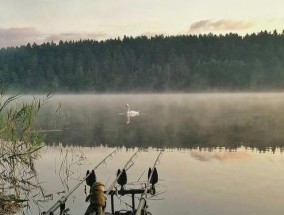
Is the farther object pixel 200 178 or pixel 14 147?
pixel 200 178

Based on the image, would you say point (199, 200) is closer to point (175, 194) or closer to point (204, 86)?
point (175, 194)

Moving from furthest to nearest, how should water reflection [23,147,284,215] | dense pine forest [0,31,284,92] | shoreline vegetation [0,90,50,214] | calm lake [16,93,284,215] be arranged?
dense pine forest [0,31,284,92], calm lake [16,93,284,215], water reflection [23,147,284,215], shoreline vegetation [0,90,50,214]

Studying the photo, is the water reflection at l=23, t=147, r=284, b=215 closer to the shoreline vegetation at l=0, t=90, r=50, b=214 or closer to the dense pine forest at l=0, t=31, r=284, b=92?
the shoreline vegetation at l=0, t=90, r=50, b=214

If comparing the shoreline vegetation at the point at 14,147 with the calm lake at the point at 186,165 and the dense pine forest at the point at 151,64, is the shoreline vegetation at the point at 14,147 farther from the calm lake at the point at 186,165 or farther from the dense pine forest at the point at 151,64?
the dense pine forest at the point at 151,64

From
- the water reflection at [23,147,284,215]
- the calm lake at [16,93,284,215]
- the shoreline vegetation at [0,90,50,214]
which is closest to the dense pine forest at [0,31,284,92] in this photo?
the calm lake at [16,93,284,215]

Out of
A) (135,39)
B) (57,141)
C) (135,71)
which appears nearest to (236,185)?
(57,141)

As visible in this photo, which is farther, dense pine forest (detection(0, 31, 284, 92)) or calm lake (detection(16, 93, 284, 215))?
dense pine forest (detection(0, 31, 284, 92))

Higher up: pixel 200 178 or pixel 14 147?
pixel 14 147

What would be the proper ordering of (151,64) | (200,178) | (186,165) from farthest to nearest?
(151,64), (186,165), (200,178)

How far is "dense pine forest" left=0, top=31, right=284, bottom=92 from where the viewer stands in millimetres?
135000

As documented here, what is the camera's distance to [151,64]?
155250mm

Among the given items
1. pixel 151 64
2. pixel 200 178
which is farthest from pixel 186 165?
pixel 151 64

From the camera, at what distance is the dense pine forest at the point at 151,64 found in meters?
135

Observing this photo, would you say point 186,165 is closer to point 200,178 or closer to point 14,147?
point 200,178
